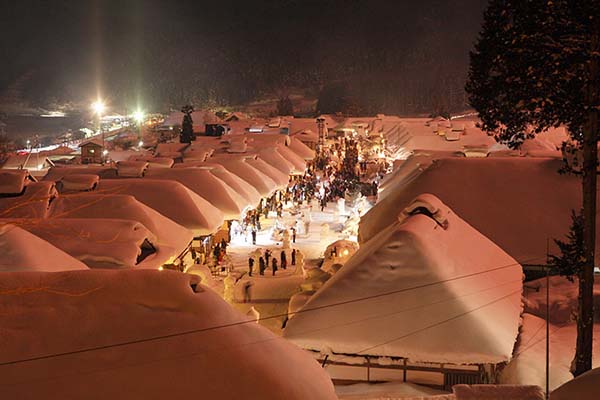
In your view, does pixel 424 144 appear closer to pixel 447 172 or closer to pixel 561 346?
→ pixel 447 172

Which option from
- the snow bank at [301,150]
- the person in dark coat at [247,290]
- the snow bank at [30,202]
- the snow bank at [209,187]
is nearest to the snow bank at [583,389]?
the person in dark coat at [247,290]

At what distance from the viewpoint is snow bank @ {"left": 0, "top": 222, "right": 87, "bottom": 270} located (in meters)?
7.67

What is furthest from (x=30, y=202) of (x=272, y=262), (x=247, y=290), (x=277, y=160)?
(x=277, y=160)

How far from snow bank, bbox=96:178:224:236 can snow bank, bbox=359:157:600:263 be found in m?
4.02

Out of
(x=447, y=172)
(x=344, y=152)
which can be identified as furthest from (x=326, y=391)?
(x=344, y=152)

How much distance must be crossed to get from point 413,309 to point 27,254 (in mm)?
5127

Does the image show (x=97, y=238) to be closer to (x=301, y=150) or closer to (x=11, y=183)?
(x=11, y=183)

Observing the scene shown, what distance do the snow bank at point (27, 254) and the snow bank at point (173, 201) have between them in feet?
19.7

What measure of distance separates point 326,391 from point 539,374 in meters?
3.79

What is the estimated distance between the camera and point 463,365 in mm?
7129

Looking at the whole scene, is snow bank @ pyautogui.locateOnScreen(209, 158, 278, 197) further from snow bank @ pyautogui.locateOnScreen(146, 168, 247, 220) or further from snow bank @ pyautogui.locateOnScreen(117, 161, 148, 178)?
snow bank @ pyautogui.locateOnScreen(117, 161, 148, 178)

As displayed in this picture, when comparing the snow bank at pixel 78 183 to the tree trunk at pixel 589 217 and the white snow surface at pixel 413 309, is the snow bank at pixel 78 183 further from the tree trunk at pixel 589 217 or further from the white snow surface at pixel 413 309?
the tree trunk at pixel 589 217

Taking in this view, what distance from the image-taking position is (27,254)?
7879 mm

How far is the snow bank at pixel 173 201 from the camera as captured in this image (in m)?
14.6
